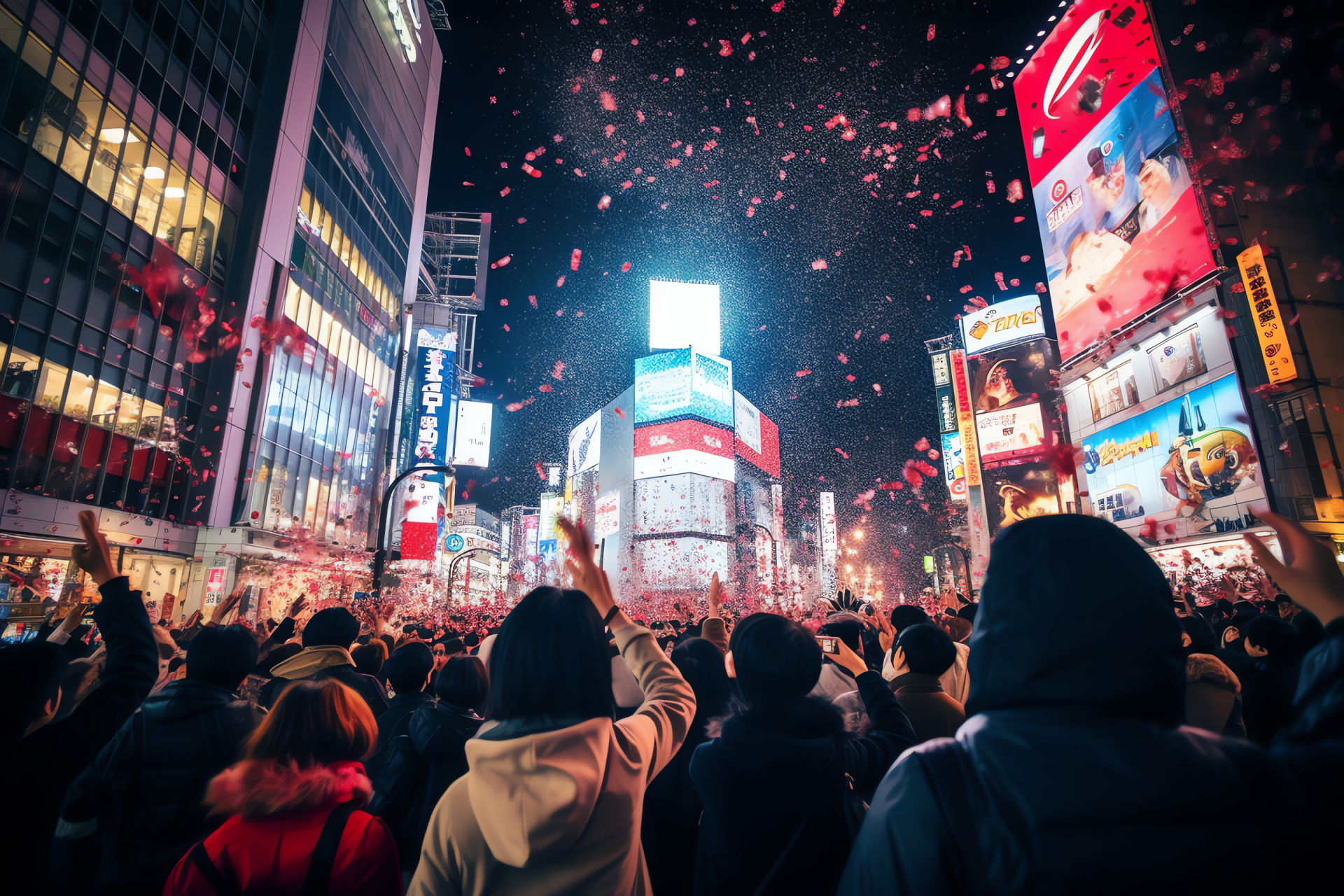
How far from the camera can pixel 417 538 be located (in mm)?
36688

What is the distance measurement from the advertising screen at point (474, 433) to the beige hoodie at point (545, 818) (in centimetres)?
4015

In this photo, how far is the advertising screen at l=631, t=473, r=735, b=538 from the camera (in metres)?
56.5

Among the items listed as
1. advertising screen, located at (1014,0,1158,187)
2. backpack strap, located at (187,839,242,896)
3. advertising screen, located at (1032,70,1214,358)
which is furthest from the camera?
advertising screen, located at (1014,0,1158,187)

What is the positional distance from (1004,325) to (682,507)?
94.5 feet

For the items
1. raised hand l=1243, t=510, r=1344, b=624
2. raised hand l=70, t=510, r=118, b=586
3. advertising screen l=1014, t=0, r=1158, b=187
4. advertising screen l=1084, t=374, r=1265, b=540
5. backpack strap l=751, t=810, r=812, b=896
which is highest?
advertising screen l=1014, t=0, r=1158, b=187

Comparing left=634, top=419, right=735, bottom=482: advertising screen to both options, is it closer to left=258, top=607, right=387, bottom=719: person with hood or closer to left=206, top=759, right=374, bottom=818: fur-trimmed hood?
left=258, top=607, right=387, bottom=719: person with hood

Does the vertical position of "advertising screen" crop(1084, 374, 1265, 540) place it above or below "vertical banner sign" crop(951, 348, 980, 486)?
below

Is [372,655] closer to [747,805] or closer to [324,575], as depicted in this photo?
[747,805]

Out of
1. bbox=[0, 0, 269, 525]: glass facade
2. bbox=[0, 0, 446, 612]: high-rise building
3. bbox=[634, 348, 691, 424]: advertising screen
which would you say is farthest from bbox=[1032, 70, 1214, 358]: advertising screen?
bbox=[0, 0, 269, 525]: glass facade

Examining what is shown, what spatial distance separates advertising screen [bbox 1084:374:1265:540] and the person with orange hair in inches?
1089

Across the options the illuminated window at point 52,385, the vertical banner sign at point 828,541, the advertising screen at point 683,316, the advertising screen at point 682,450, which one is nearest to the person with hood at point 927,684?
the illuminated window at point 52,385

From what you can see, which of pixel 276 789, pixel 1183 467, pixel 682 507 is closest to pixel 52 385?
pixel 276 789

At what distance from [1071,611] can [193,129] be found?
2981 cm

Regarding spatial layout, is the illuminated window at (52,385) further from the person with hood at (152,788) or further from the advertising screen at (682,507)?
the advertising screen at (682,507)
